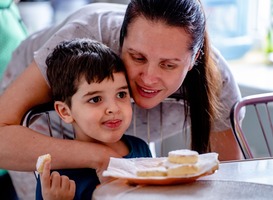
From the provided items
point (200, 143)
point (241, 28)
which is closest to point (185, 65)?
point (200, 143)

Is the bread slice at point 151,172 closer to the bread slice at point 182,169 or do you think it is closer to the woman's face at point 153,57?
the bread slice at point 182,169

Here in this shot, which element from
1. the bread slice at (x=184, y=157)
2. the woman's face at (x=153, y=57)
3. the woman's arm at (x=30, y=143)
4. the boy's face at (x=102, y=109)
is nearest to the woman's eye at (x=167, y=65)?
the woman's face at (x=153, y=57)

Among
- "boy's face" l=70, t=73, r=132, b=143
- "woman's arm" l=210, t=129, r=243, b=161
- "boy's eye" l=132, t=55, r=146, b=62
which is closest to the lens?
"boy's face" l=70, t=73, r=132, b=143

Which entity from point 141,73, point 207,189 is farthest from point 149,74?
point 207,189

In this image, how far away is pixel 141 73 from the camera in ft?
4.45

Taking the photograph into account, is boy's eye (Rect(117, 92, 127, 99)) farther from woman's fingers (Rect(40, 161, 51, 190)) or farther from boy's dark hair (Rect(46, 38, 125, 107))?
woman's fingers (Rect(40, 161, 51, 190))

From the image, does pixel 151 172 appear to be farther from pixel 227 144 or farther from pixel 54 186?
pixel 227 144

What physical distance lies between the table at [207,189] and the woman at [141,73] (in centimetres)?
21

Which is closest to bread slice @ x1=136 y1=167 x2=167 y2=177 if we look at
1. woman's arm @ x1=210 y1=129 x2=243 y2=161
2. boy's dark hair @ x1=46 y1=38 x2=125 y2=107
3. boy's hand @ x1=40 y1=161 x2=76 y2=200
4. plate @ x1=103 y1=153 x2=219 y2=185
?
plate @ x1=103 y1=153 x2=219 y2=185

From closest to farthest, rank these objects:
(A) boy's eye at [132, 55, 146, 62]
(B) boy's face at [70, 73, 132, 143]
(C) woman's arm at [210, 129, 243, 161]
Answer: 1. (B) boy's face at [70, 73, 132, 143]
2. (A) boy's eye at [132, 55, 146, 62]
3. (C) woman's arm at [210, 129, 243, 161]

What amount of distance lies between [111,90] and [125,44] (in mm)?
159

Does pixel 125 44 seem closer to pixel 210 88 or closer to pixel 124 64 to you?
pixel 124 64

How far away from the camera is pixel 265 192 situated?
1033 millimetres

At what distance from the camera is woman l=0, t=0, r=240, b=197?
133 centimetres
